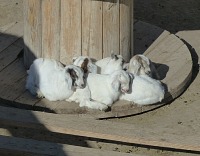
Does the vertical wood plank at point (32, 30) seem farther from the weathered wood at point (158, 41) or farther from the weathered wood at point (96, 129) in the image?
A: the weathered wood at point (158, 41)

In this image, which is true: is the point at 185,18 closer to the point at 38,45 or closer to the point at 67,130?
the point at 38,45

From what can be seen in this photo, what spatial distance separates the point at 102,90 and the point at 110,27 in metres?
0.72

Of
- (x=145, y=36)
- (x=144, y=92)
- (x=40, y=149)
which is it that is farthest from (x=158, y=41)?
(x=40, y=149)

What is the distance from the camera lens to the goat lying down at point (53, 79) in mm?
6211

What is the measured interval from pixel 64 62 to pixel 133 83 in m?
0.86

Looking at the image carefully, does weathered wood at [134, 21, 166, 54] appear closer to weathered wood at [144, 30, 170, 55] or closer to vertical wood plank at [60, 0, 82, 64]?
weathered wood at [144, 30, 170, 55]

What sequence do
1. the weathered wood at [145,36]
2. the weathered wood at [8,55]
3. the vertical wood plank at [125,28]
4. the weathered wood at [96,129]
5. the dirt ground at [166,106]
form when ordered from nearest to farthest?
the weathered wood at [96,129], the dirt ground at [166,106], the vertical wood plank at [125,28], the weathered wood at [8,55], the weathered wood at [145,36]

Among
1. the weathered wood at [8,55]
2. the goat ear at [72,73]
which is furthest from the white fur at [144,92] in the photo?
the weathered wood at [8,55]

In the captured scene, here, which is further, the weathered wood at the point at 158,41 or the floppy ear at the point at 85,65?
the weathered wood at the point at 158,41

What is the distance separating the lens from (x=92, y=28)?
655 centimetres

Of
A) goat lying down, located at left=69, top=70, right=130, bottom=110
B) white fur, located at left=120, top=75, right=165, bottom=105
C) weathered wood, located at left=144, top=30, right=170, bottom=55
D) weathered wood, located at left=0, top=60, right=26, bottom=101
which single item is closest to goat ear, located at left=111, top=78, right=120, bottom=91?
goat lying down, located at left=69, top=70, right=130, bottom=110

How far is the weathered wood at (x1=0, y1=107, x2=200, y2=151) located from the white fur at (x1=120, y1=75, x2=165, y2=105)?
754 millimetres

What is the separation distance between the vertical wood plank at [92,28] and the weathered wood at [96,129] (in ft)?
3.72

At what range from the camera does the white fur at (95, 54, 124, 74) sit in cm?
650
